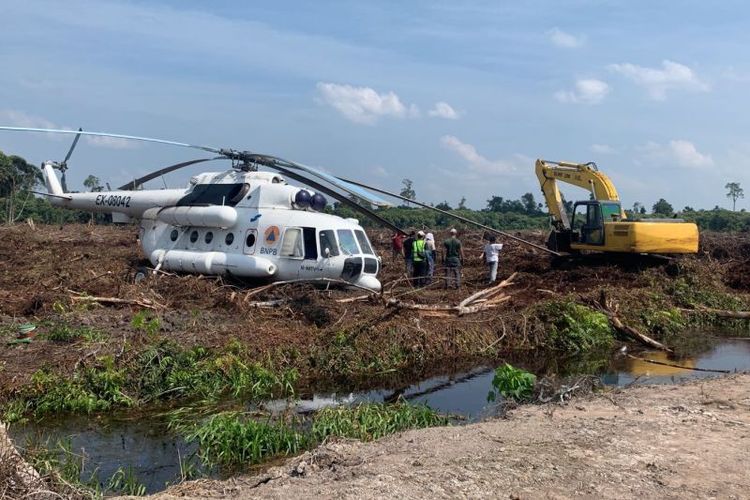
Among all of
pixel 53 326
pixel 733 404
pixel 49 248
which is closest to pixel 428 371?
pixel 733 404

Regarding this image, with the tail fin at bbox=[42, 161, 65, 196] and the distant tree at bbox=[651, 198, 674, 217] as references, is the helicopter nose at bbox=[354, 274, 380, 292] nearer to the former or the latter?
the tail fin at bbox=[42, 161, 65, 196]

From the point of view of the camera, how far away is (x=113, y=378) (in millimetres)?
8680

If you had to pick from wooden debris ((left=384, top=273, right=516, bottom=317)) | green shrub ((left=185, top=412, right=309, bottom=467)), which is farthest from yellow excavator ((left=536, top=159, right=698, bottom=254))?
green shrub ((left=185, top=412, right=309, bottom=467))

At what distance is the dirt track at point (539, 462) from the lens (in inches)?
207

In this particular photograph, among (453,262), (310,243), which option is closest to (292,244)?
(310,243)

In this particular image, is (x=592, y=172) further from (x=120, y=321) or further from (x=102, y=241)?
(x=102, y=241)

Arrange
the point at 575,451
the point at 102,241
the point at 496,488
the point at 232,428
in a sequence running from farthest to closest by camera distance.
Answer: the point at 102,241 → the point at 232,428 → the point at 575,451 → the point at 496,488

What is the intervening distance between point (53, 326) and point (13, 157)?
43.3m

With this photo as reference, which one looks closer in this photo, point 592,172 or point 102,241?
point 592,172

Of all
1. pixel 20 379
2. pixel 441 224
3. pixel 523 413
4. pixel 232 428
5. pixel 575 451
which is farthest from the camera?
pixel 441 224

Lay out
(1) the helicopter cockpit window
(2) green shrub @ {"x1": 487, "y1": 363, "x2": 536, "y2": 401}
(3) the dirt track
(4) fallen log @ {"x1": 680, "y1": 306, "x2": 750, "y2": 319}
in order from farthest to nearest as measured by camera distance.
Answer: (4) fallen log @ {"x1": 680, "y1": 306, "x2": 750, "y2": 319}
(1) the helicopter cockpit window
(2) green shrub @ {"x1": 487, "y1": 363, "x2": 536, "y2": 401}
(3) the dirt track

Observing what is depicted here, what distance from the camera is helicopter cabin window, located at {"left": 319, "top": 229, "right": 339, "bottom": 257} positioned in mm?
Answer: 13555

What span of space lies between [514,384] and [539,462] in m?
3.07

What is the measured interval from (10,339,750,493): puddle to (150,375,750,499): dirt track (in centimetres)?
131
